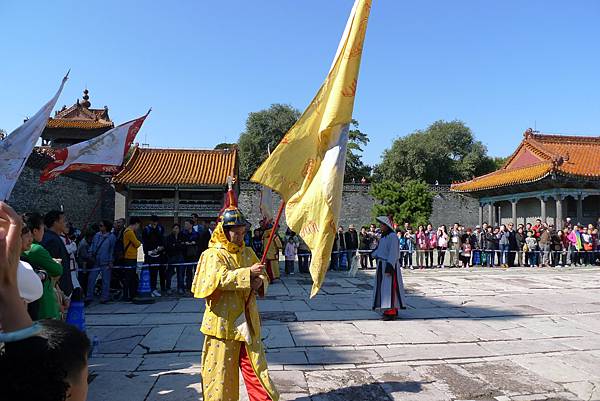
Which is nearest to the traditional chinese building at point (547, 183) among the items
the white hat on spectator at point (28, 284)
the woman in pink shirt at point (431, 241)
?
the woman in pink shirt at point (431, 241)

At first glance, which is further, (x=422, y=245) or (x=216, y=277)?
(x=422, y=245)

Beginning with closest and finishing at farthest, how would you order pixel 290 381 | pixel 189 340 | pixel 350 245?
pixel 290 381, pixel 189 340, pixel 350 245

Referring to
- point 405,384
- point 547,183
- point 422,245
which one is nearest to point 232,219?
point 405,384

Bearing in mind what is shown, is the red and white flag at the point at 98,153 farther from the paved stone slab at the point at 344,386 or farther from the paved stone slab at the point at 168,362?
the paved stone slab at the point at 344,386

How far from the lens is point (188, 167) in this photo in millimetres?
25266

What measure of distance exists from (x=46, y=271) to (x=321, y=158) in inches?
89.7

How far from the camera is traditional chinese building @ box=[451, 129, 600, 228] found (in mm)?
Result: 22859

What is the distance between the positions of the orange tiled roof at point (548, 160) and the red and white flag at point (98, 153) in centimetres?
2061

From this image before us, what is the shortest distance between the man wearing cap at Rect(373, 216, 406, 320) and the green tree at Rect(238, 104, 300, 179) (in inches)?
1385

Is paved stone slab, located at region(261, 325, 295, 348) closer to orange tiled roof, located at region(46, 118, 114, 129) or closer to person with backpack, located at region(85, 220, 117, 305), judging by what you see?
person with backpack, located at region(85, 220, 117, 305)

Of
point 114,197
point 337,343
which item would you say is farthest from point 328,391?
point 114,197

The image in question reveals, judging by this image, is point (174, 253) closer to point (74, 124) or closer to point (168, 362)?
point (168, 362)

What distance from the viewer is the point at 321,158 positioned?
3400mm

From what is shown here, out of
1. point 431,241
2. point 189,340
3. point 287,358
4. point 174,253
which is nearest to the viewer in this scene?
point 287,358
